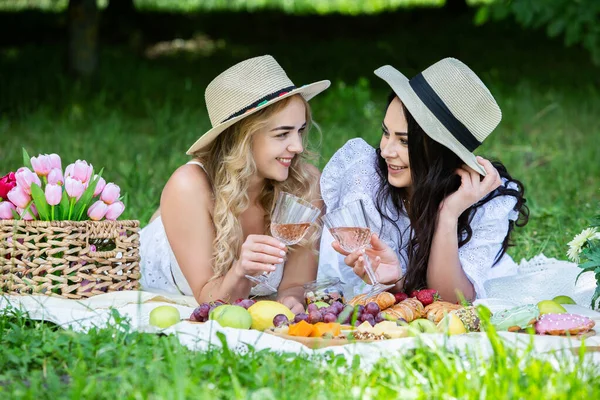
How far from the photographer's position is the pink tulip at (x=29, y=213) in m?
4.10

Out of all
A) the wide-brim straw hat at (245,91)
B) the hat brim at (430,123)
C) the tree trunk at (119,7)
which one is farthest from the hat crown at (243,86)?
the tree trunk at (119,7)

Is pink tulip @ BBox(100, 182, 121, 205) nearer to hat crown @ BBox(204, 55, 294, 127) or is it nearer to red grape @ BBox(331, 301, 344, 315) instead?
hat crown @ BBox(204, 55, 294, 127)

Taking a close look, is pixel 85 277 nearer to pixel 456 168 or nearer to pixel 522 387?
pixel 456 168

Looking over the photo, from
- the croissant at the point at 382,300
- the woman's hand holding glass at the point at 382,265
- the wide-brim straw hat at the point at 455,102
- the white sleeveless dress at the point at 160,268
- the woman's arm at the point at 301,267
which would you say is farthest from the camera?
the white sleeveless dress at the point at 160,268

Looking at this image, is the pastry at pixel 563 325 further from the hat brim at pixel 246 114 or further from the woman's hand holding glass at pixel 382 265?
the hat brim at pixel 246 114

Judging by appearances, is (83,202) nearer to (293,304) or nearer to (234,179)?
(234,179)

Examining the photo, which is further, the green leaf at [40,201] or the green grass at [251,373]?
the green leaf at [40,201]

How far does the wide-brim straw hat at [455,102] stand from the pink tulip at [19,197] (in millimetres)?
1737

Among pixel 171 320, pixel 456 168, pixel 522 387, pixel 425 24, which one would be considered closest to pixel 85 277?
pixel 171 320

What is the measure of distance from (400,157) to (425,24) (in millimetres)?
12413

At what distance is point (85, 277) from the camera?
4180mm

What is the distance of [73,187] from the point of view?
414 cm

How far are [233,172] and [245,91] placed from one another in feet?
1.24

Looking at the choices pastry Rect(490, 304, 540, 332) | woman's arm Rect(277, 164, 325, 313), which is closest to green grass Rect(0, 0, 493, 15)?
woman's arm Rect(277, 164, 325, 313)
